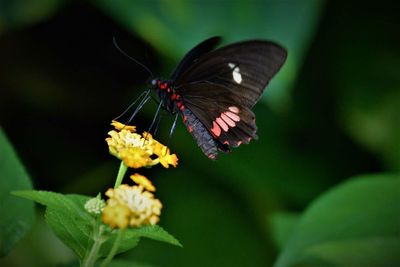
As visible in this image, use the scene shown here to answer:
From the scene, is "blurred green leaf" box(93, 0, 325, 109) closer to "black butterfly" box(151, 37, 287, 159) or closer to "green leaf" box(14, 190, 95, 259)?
"black butterfly" box(151, 37, 287, 159)

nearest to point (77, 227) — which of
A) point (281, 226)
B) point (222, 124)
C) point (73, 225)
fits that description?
point (73, 225)

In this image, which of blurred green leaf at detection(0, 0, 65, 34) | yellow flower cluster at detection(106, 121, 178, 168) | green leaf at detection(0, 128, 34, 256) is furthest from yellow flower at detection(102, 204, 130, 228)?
blurred green leaf at detection(0, 0, 65, 34)

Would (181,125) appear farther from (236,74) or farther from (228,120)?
(236,74)

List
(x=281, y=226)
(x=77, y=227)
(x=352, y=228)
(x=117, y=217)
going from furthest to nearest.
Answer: (x=281, y=226)
(x=352, y=228)
(x=77, y=227)
(x=117, y=217)

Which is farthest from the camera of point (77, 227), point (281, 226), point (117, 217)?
point (281, 226)

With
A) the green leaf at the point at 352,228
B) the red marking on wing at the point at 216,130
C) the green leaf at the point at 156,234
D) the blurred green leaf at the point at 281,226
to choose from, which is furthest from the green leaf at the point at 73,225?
the blurred green leaf at the point at 281,226

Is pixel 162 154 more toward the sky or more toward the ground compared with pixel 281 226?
more toward the ground

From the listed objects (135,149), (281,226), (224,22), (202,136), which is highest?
(224,22)
